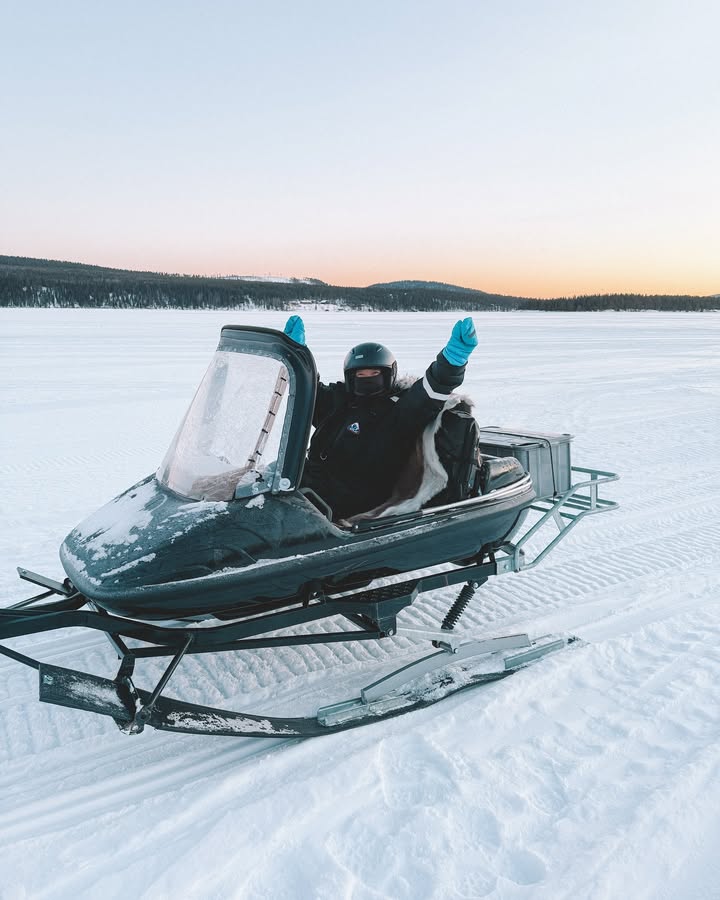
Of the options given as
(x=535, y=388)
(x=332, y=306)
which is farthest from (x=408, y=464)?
(x=332, y=306)

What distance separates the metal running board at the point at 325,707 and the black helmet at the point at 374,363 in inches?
55.6

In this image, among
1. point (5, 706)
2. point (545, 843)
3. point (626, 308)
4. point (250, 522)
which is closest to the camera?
point (545, 843)

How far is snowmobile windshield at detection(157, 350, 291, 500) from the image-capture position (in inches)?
116

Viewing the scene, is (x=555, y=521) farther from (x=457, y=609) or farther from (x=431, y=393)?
(x=431, y=393)

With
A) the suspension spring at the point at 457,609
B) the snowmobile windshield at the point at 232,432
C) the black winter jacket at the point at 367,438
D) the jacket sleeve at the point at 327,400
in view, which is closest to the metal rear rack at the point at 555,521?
the suspension spring at the point at 457,609

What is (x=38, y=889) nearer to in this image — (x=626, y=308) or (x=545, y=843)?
(x=545, y=843)

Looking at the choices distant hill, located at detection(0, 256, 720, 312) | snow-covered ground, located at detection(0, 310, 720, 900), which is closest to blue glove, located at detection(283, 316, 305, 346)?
snow-covered ground, located at detection(0, 310, 720, 900)

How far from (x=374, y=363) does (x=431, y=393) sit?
0.45 meters

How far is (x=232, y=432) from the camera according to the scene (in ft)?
9.99

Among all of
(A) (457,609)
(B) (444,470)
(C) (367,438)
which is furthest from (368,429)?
(A) (457,609)

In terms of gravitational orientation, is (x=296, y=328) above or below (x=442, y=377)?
above

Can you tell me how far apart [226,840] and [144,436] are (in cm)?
680

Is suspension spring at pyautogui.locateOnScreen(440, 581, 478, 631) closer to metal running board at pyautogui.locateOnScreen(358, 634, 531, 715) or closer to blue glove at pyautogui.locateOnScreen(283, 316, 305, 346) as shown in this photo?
metal running board at pyautogui.locateOnScreen(358, 634, 531, 715)

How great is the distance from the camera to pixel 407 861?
2.20m
